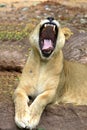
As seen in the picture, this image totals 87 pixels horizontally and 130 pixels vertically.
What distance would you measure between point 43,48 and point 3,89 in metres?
1.12

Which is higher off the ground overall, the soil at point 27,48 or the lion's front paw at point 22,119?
the lion's front paw at point 22,119

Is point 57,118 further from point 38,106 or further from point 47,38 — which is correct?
point 47,38

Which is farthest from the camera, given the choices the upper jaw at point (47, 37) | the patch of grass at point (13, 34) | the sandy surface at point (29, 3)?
the sandy surface at point (29, 3)

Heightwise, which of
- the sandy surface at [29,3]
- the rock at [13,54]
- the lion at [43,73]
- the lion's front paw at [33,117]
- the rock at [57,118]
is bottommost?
the sandy surface at [29,3]

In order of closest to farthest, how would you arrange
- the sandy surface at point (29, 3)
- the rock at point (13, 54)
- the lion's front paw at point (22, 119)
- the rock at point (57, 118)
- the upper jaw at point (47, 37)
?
the lion's front paw at point (22, 119), the rock at point (57, 118), the upper jaw at point (47, 37), the rock at point (13, 54), the sandy surface at point (29, 3)

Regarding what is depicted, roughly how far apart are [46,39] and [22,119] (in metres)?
1.06

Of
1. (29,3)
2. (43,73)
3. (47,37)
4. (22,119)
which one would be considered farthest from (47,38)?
(29,3)

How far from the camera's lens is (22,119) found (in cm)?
608

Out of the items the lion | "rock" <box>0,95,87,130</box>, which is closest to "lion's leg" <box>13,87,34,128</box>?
the lion

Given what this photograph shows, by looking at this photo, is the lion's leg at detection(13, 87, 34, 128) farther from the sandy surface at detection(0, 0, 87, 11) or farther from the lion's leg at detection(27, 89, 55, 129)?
the sandy surface at detection(0, 0, 87, 11)

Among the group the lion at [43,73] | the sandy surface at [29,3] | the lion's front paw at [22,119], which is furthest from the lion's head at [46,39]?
the sandy surface at [29,3]

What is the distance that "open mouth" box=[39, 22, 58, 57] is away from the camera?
6.44m

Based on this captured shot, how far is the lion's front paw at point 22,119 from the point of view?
607 centimetres

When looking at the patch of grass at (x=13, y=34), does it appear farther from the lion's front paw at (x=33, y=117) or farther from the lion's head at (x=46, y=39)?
the lion's front paw at (x=33, y=117)
